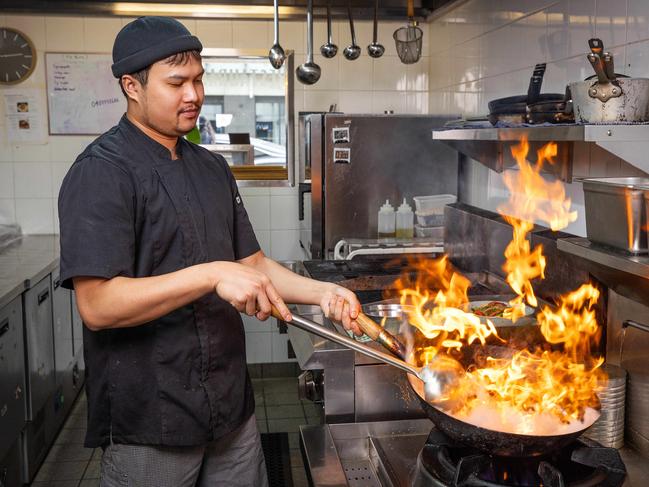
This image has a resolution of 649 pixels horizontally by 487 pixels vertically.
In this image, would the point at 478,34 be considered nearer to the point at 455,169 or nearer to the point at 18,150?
the point at 455,169

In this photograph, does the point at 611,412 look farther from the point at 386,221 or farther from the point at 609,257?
the point at 386,221

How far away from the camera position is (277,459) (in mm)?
3512

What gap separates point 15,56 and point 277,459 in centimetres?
294

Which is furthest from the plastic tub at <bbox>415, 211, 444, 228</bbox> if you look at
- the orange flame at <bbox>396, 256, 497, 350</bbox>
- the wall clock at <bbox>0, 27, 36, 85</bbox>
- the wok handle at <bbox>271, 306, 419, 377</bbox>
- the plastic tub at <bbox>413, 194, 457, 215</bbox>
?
the wall clock at <bbox>0, 27, 36, 85</bbox>

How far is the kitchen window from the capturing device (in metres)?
4.85

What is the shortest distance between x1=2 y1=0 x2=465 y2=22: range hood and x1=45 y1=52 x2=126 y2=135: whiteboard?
0.29 metres

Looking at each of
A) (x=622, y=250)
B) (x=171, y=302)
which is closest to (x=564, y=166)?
(x=622, y=250)

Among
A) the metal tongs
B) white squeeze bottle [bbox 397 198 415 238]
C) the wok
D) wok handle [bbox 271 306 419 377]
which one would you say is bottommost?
the wok

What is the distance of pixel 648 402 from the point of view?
5.74 feet

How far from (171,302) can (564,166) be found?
1668 millimetres

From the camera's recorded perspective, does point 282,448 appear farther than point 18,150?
No

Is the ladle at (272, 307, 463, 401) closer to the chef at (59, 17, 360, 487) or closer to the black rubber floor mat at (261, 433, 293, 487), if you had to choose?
the chef at (59, 17, 360, 487)

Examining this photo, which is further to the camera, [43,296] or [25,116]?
[25,116]

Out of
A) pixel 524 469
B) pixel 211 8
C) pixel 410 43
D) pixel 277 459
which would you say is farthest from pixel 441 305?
pixel 211 8
